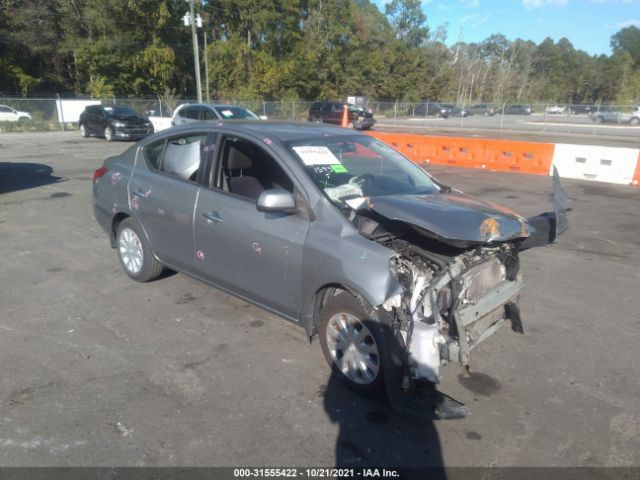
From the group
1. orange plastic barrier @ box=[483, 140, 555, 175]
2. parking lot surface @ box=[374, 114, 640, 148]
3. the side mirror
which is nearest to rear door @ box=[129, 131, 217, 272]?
the side mirror

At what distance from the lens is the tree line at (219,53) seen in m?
41.4

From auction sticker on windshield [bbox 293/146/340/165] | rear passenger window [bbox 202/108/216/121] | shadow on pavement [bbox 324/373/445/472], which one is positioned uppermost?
auction sticker on windshield [bbox 293/146/340/165]

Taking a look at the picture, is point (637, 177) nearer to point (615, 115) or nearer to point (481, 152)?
point (481, 152)

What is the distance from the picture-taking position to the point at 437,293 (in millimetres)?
3041

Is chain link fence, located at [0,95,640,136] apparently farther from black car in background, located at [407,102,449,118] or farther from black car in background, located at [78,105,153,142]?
black car in background, located at [78,105,153,142]

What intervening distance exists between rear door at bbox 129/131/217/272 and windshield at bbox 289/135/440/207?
0.98 m

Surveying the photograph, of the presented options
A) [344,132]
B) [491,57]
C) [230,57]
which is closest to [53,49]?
[230,57]

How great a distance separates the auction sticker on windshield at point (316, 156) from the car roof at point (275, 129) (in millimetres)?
175

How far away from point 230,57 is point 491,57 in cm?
7131

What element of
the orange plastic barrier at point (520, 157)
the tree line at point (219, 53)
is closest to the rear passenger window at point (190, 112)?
the orange plastic barrier at point (520, 157)

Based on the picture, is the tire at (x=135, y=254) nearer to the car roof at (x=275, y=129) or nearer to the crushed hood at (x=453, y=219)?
the car roof at (x=275, y=129)

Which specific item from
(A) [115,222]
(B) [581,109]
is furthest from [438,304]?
(B) [581,109]

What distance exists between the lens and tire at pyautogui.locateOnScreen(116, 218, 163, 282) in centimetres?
479

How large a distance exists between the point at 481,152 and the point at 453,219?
38.1 feet
